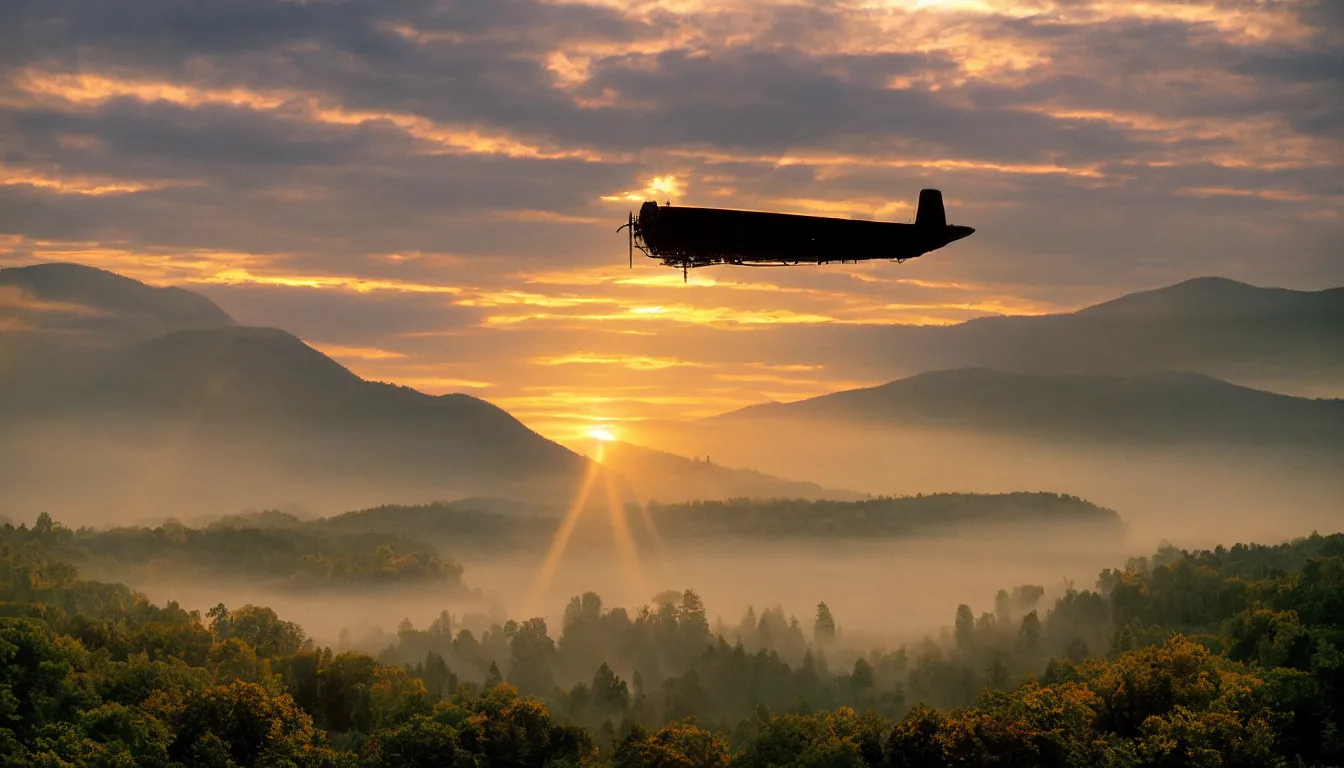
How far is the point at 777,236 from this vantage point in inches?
4363

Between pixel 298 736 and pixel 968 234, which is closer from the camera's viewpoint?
pixel 968 234

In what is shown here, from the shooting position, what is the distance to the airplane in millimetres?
108375

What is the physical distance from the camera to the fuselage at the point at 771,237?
108312 mm

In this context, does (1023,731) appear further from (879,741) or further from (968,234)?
(968,234)

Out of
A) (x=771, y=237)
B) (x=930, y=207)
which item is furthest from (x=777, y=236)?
(x=930, y=207)

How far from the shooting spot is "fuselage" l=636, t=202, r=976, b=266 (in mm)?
108312

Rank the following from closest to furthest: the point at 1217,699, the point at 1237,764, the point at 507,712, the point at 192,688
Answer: the point at 1237,764, the point at 1217,699, the point at 507,712, the point at 192,688

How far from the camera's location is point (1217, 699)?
168m

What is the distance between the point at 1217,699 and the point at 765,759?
53.2 metres

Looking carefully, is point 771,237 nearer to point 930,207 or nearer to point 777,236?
point 777,236

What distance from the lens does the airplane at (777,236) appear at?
108375mm

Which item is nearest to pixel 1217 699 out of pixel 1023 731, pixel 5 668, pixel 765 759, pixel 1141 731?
pixel 1141 731

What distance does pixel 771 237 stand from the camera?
11062 cm

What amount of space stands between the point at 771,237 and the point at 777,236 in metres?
0.52
